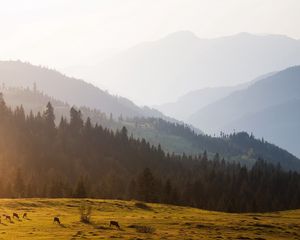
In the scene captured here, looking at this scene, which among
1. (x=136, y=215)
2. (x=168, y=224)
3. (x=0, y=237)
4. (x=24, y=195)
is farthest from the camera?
(x=24, y=195)

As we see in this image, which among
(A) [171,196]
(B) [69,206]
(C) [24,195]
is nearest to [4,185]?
(C) [24,195]

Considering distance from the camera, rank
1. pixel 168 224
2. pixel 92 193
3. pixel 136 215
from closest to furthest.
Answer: pixel 168 224 < pixel 136 215 < pixel 92 193

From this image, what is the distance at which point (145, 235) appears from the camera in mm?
66250

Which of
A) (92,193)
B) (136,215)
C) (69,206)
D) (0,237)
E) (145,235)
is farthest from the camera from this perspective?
(92,193)

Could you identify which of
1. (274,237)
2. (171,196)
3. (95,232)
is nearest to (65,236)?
(95,232)

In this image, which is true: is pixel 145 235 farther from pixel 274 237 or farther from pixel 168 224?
pixel 274 237

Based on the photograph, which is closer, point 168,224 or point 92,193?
point 168,224

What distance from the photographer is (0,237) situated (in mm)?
60344

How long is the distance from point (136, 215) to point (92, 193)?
97019 mm

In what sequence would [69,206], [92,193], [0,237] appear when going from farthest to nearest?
[92,193], [69,206], [0,237]

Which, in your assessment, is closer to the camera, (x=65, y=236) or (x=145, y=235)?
(x=65, y=236)

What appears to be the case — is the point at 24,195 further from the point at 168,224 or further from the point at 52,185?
the point at 168,224

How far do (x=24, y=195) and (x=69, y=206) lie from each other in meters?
78.4

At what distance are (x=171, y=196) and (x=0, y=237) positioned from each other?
4859 inches
